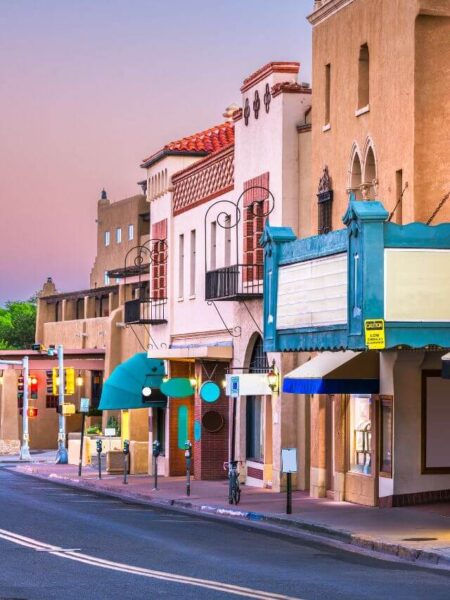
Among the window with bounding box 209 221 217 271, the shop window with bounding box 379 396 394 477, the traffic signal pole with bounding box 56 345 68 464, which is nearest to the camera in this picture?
the shop window with bounding box 379 396 394 477

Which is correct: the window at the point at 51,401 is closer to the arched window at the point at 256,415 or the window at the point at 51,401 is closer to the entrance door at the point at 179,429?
the entrance door at the point at 179,429

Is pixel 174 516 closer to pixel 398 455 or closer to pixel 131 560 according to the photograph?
pixel 398 455

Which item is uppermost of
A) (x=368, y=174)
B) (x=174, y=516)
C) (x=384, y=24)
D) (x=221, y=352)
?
(x=384, y=24)

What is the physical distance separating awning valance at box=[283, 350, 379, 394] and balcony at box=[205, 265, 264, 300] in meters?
7.47

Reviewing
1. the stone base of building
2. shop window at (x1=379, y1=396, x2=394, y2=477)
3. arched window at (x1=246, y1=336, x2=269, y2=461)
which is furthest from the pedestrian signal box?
shop window at (x1=379, y1=396, x2=394, y2=477)

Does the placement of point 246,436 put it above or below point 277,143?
below

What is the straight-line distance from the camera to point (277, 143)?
122 ft

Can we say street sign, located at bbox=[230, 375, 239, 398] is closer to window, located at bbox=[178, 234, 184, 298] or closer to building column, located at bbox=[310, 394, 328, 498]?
building column, located at bbox=[310, 394, 328, 498]

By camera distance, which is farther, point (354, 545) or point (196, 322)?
point (196, 322)

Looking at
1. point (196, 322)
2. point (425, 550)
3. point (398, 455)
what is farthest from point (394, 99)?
point (196, 322)

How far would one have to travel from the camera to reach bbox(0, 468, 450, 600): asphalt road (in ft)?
54.3

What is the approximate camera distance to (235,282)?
39.0 meters

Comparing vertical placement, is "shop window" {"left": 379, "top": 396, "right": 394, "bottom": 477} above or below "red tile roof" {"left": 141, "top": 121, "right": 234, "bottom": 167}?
below

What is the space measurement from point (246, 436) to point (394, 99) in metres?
13.7
